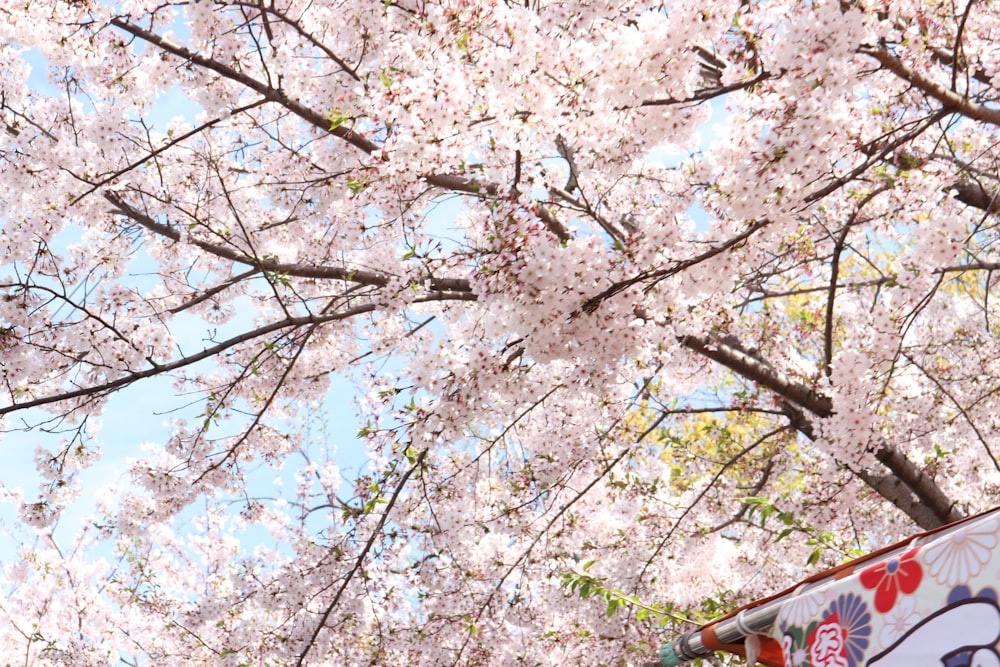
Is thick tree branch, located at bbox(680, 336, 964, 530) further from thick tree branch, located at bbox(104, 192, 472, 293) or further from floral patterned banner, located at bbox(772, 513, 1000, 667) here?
floral patterned banner, located at bbox(772, 513, 1000, 667)

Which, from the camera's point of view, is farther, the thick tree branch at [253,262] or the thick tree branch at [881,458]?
the thick tree branch at [881,458]

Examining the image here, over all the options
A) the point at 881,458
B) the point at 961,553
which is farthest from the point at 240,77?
the point at 881,458

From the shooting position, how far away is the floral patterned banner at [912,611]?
6.83 ft

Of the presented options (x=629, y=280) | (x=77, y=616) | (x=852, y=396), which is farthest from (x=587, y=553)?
(x=77, y=616)

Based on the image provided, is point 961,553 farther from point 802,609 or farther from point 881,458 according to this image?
point 881,458

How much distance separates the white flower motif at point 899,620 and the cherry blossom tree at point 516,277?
1393 mm

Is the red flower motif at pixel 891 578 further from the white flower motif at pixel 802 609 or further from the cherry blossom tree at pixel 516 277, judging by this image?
the cherry blossom tree at pixel 516 277

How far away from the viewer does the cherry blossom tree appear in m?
3.56

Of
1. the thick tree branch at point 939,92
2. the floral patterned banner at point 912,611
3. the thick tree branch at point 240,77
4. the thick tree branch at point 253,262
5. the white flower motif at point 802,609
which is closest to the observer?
the floral patterned banner at point 912,611

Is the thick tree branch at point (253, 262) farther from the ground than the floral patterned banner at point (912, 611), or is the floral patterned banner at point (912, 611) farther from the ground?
the thick tree branch at point (253, 262)

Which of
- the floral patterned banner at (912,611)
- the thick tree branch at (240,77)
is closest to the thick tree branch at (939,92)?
the floral patterned banner at (912,611)

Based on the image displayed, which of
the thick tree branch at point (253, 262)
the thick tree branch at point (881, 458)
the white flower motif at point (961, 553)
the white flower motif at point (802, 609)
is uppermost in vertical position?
the thick tree branch at point (253, 262)

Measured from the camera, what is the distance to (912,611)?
2.28m

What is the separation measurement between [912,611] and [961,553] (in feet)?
0.73
